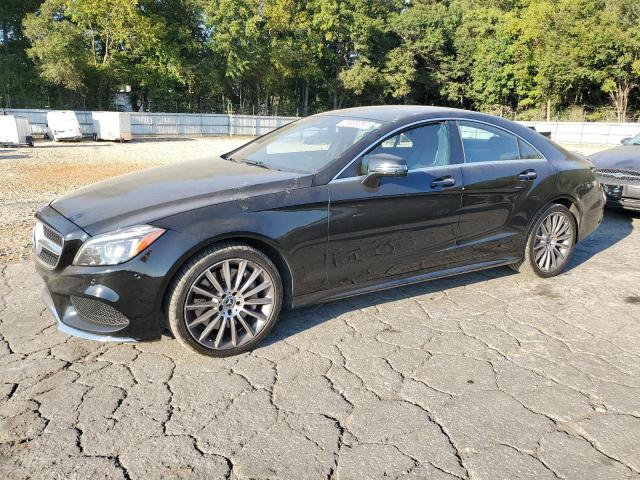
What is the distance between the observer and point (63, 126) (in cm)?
2481

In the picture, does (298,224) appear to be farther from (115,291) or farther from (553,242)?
(553,242)

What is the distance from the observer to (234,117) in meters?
38.5

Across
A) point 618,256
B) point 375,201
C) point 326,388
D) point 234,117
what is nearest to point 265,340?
point 326,388

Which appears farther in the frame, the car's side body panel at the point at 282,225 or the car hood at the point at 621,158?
the car hood at the point at 621,158

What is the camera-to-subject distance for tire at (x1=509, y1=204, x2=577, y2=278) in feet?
16.6

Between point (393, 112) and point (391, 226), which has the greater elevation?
point (393, 112)

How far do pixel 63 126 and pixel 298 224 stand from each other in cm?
2466

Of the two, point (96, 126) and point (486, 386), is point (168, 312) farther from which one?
point (96, 126)

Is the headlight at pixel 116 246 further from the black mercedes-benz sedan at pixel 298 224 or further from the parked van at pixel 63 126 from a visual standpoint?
the parked van at pixel 63 126

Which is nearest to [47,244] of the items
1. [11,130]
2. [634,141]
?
[634,141]

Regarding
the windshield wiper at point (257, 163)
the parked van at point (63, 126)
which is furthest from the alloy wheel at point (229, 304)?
the parked van at point (63, 126)

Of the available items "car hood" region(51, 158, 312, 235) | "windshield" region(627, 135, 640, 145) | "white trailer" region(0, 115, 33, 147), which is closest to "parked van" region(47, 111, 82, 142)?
"white trailer" region(0, 115, 33, 147)

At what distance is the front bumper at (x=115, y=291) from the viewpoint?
3.18m

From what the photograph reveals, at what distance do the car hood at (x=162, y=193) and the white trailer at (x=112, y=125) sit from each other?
23.7 m
